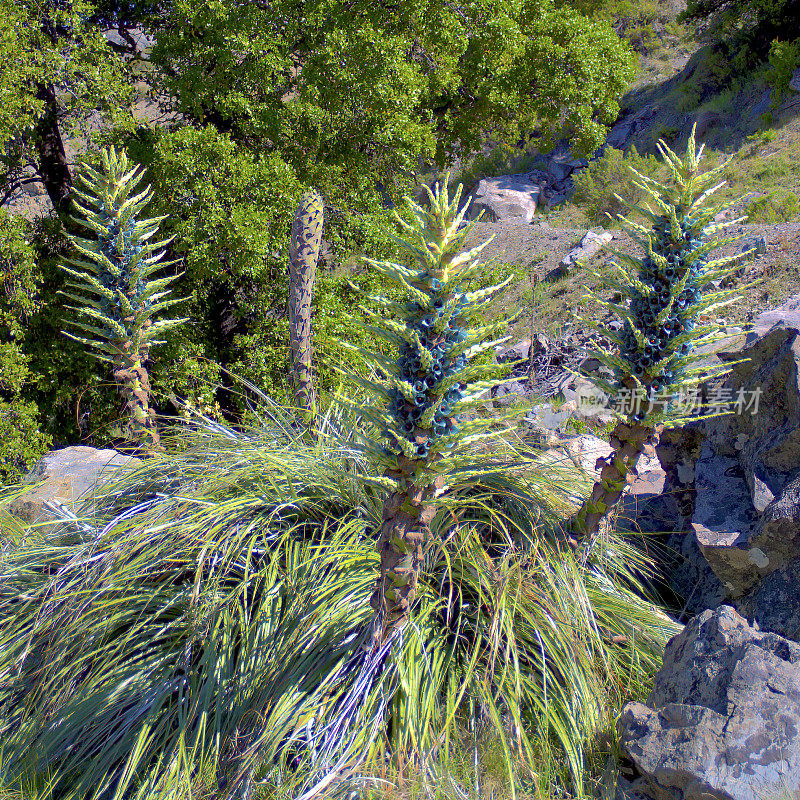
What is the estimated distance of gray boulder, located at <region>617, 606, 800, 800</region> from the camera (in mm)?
2264

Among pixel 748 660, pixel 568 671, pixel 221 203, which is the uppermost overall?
pixel 221 203

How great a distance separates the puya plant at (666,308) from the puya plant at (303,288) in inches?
92.8

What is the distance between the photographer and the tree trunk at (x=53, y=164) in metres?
8.34

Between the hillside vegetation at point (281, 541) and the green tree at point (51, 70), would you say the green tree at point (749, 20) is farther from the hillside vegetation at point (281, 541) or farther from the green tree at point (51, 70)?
the green tree at point (51, 70)

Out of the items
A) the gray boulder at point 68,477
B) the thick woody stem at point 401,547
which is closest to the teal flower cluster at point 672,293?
the thick woody stem at point 401,547

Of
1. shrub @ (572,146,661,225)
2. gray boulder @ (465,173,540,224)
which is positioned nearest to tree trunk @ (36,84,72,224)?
shrub @ (572,146,661,225)

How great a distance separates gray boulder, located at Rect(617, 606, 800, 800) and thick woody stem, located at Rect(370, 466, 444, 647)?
1040mm

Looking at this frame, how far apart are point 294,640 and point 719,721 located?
1.78 m

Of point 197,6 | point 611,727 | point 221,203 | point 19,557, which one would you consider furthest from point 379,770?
point 197,6

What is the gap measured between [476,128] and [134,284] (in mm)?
8512

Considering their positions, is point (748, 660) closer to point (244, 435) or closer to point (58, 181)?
point (244, 435)

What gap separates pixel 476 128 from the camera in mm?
11148

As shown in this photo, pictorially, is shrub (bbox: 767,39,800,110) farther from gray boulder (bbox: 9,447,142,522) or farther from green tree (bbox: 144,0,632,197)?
gray boulder (bbox: 9,447,142,522)

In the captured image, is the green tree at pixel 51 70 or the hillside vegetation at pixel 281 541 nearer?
the hillside vegetation at pixel 281 541
